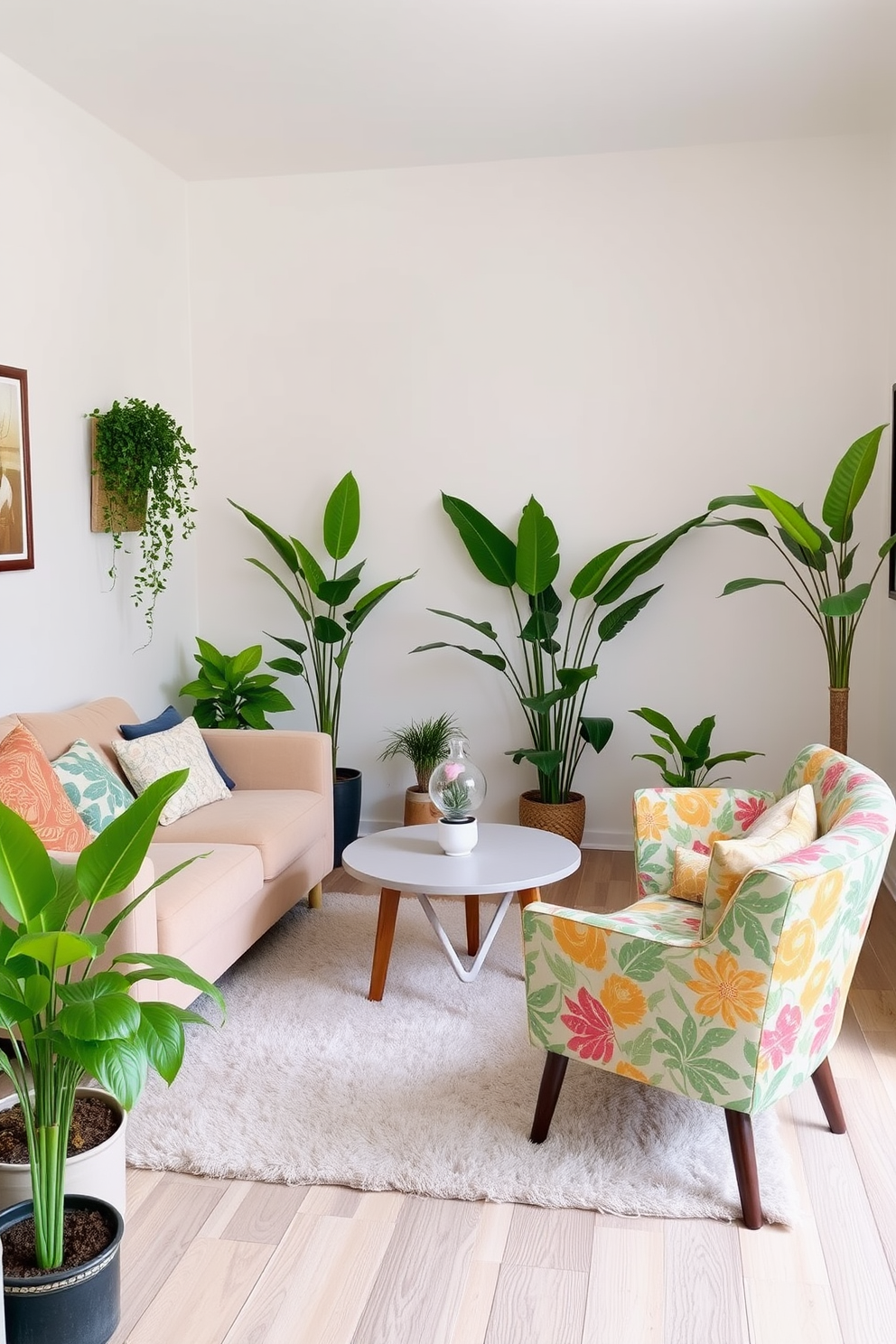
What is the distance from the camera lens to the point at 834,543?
14.8 feet

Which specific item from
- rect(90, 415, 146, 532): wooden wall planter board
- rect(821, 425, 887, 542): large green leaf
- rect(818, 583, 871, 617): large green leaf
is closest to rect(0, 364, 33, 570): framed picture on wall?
rect(90, 415, 146, 532): wooden wall planter board

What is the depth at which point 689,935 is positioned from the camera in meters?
2.50

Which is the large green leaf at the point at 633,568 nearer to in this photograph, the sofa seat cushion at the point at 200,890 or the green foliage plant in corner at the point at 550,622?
the green foliage plant in corner at the point at 550,622

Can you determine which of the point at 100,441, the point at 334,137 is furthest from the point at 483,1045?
the point at 334,137

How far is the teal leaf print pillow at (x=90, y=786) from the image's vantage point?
320cm

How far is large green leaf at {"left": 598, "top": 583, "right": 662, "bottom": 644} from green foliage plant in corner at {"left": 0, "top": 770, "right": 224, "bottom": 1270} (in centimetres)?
286

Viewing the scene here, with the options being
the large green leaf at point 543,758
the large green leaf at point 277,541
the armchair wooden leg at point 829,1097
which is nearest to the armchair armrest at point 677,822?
the armchair wooden leg at point 829,1097

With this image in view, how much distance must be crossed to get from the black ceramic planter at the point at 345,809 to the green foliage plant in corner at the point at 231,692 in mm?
385

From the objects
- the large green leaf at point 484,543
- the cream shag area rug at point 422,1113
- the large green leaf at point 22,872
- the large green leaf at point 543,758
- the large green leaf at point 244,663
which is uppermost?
the large green leaf at point 484,543

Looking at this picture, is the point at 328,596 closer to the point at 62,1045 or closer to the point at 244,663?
the point at 244,663

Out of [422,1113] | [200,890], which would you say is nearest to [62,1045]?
[422,1113]

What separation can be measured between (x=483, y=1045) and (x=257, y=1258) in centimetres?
96

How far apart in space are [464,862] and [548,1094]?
3.04 feet

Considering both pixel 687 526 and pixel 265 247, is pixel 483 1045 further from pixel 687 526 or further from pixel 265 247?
pixel 265 247
